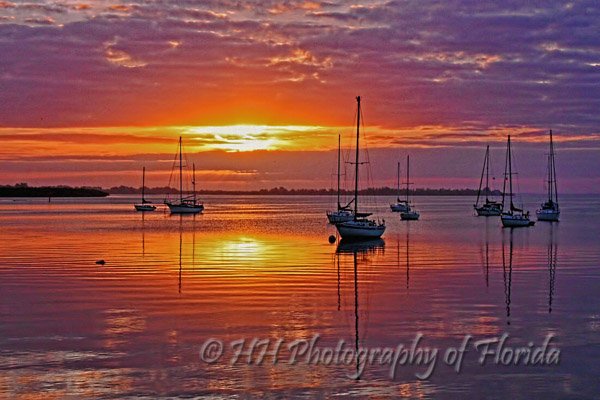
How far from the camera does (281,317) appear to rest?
2158cm

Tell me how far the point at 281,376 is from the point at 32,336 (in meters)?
7.11

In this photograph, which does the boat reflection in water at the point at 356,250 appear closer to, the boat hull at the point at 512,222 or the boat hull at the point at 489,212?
the boat hull at the point at 512,222

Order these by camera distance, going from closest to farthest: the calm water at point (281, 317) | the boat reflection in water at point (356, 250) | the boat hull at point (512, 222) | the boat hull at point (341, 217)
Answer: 1. the calm water at point (281, 317)
2. the boat reflection in water at point (356, 250)
3. the boat hull at point (512, 222)
4. the boat hull at point (341, 217)

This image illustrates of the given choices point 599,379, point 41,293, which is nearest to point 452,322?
point 599,379

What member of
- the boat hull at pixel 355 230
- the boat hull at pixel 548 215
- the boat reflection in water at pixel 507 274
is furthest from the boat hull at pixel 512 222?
the boat hull at pixel 355 230

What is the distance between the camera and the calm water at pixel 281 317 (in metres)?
14.6

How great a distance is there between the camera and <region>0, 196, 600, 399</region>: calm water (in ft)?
48.0

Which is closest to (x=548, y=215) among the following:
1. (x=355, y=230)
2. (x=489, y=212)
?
(x=489, y=212)

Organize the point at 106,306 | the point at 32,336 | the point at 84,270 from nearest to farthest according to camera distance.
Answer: the point at 32,336
the point at 106,306
the point at 84,270

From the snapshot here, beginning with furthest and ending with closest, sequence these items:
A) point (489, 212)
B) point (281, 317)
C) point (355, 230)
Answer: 1. point (489, 212)
2. point (355, 230)
3. point (281, 317)

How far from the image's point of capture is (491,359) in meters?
16.6

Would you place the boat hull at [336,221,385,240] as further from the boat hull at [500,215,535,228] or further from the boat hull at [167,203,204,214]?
the boat hull at [167,203,204,214]

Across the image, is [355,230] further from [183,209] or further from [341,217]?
[183,209]

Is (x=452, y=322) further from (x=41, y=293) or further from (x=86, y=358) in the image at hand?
(x=41, y=293)
